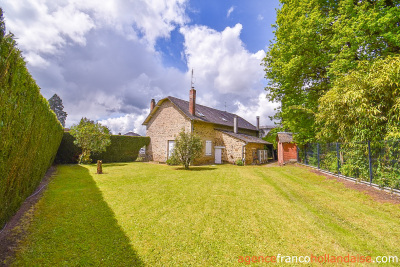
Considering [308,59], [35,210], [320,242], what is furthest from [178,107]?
[320,242]

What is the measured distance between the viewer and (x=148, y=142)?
21.0 metres

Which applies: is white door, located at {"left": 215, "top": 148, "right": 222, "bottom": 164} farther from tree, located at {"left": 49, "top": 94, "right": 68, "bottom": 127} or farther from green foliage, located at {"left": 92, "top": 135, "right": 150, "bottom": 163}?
tree, located at {"left": 49, "top": 94, "right": 68, "bottom": 127}

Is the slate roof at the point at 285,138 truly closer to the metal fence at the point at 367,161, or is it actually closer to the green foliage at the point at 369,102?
the metal fence at the point at 367,161

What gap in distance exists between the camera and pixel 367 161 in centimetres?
780

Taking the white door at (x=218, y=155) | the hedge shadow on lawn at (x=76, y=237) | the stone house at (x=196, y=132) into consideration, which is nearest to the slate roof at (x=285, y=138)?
the stone house at (x=196, y=132)

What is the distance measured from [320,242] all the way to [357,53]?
11.3m

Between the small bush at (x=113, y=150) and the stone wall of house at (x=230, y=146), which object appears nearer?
the small bush at (x=113, y=150)

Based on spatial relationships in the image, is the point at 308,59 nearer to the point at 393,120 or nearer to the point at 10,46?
the point at 393,120

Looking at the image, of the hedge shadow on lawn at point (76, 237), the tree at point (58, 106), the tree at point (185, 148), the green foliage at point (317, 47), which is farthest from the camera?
the tree at point (58, 106)

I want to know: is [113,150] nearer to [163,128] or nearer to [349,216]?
[163,128]

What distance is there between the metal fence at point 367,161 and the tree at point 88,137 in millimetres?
16940

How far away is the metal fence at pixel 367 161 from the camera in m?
6.55

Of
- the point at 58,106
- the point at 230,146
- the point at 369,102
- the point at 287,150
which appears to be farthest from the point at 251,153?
the point at 58,106

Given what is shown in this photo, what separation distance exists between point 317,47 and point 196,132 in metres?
11.5
